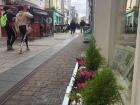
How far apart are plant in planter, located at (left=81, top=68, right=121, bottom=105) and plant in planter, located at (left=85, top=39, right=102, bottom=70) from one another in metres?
1.85

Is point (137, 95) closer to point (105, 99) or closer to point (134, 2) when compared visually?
point (105, 99)

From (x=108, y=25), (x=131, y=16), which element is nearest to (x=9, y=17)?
(x=108, y=25)

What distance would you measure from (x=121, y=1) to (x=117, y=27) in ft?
1.45

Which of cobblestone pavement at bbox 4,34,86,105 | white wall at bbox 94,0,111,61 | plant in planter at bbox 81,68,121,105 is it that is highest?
white wall at bbox 94,0,111,61

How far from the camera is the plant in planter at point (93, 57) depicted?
15.0 feet

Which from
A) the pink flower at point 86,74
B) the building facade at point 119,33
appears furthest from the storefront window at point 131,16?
the pink flower at point 86,74

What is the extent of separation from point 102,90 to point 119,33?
234 cm

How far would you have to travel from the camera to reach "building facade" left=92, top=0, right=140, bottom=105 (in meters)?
3.54

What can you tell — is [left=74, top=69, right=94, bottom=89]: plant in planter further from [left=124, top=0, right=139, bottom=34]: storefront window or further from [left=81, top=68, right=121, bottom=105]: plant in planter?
[left=81, top=68, right=121, bottom=105]: plant in planter

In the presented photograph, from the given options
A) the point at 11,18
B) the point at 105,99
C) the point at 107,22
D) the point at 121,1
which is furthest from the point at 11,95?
the point at 11,18

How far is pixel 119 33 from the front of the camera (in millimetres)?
4824

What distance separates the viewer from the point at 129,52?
3.69m

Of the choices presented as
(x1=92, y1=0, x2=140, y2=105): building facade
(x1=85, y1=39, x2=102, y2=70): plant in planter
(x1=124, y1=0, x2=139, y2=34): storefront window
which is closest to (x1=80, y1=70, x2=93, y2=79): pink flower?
(x1=85, y1=39, x2=102, y2=70): plant in planter

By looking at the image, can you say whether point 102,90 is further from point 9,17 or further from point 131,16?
point 9,17
